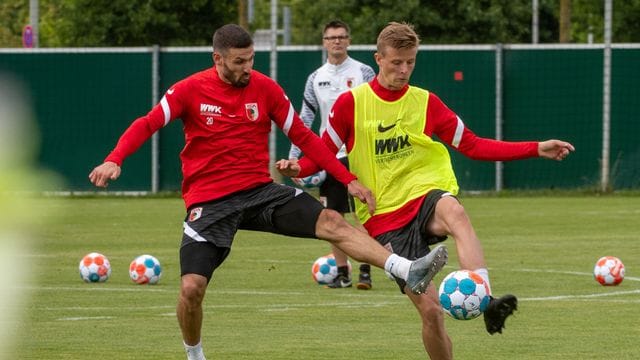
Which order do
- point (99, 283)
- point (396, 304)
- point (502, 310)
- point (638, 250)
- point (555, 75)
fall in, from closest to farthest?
point (502, 310)
point (396, 304)
point (99, 283)
point (638, 250)
point (555, 75)

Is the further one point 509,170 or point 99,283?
point 509,170

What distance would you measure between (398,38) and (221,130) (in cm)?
118

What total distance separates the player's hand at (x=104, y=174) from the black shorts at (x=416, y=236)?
142cm

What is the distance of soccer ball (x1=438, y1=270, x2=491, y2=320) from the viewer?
661 centimetres

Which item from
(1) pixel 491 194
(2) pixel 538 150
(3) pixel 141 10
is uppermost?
(3) pixel 141 10

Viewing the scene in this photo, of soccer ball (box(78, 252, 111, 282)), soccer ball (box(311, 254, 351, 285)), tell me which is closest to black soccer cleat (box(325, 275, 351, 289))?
soccer ball (box(311, 254, 351, 285))

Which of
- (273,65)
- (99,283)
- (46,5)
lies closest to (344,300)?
(99,283)

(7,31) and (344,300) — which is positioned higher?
(7,31)

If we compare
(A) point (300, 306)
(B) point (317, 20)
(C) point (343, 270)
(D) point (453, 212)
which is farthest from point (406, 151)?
(B) point (317, 20)

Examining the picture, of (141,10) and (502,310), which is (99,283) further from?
(141,10)

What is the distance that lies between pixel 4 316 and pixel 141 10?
33639 millimetres

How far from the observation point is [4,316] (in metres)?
2.10

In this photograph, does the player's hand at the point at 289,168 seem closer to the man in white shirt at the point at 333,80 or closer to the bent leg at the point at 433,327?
the bent leg at the point at 433,327

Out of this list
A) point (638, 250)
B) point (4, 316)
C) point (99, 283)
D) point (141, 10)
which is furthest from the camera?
point (141, 10)
